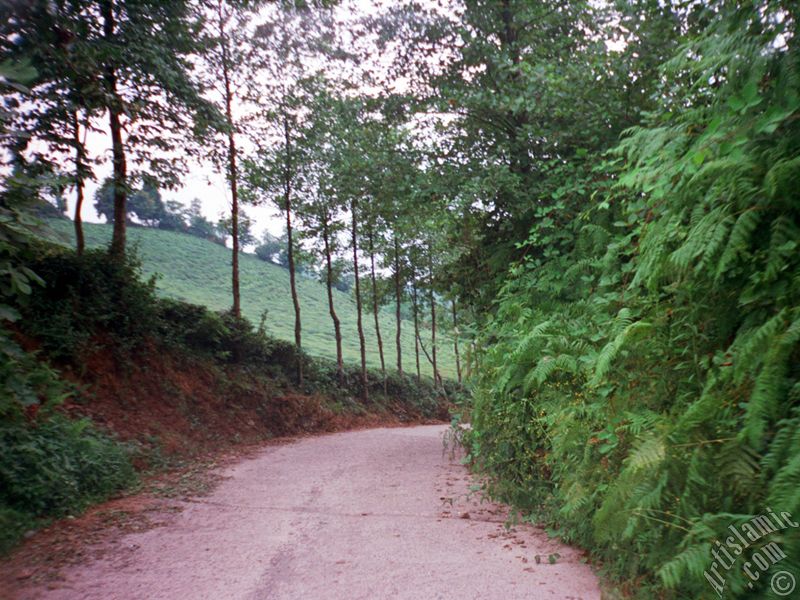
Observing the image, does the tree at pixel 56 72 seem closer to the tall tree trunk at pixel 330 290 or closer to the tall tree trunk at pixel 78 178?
the tall tree trunk at pixel 78 178

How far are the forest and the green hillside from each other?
2941cm

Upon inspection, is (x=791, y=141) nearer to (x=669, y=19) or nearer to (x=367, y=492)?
(x=669, y=19)

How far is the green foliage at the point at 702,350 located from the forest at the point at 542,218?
20mm

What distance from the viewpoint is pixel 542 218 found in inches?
370

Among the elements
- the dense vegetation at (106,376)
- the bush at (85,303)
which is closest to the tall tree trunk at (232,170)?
the dense vegetation at (106,376)

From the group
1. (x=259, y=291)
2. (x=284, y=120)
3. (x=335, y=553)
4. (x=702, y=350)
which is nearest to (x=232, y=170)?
(x=284, y=120)

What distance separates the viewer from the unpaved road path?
430 cm

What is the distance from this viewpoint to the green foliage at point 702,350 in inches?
113

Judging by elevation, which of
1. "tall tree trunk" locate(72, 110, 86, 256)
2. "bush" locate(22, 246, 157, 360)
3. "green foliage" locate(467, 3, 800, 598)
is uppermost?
"tall tree trunk" locate(72, 110, 86, 256)

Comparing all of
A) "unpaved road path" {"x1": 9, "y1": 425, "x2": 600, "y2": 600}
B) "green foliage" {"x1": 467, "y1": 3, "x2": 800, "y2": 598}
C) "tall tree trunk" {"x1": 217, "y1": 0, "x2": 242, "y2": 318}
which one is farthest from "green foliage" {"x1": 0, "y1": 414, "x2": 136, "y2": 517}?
"tall tree trunk" {"x1": 217, "y1": 0, "x2": 242, "y2": 318}

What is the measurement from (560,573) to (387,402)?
22.0 meters

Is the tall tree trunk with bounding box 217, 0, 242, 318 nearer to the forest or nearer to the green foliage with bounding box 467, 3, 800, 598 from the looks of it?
the forest

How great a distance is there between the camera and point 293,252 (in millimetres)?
22281

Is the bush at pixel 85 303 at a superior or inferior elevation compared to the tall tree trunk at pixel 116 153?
inferior
